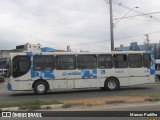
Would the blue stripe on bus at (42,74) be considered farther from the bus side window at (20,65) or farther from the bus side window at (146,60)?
the bus side window at (146,60)

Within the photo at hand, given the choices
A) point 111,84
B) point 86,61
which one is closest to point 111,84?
point 111,84

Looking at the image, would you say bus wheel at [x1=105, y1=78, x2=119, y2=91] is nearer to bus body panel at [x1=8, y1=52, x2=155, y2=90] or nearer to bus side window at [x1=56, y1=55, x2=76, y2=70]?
bus body panel at [x1=8, y1=52, x2=155, y2=90]

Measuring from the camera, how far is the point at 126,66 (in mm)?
24391

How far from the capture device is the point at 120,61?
24375mm

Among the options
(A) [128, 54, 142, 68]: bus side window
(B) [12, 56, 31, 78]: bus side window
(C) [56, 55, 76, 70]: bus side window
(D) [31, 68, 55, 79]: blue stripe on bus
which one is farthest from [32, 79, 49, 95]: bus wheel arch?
(A) [128, 54, 142, 68]: bus side window

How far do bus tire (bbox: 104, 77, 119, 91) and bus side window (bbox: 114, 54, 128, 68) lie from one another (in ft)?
3.20

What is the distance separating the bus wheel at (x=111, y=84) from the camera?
2389cm

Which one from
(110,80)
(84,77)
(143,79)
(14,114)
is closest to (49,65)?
(84,77)

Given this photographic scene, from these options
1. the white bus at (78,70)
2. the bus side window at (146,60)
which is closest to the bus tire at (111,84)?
the white bus at (78,70)

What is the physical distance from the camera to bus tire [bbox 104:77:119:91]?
23.9 metres

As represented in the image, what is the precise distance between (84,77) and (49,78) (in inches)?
91.5

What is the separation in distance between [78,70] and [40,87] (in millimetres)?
2719

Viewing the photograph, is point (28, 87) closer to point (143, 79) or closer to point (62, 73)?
point (62, 73)

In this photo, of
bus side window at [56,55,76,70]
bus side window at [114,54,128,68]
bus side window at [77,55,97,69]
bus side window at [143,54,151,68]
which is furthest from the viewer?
bus side window at [143,54,151,68]
